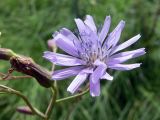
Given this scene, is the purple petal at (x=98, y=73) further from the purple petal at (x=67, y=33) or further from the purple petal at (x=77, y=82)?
the purple petal at (x=67, y=33)

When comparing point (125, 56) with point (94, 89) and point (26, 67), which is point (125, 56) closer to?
point (94, 89)

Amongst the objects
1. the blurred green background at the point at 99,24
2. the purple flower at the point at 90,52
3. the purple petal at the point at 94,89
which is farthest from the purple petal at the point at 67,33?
the blurred green background at the point at 99,24

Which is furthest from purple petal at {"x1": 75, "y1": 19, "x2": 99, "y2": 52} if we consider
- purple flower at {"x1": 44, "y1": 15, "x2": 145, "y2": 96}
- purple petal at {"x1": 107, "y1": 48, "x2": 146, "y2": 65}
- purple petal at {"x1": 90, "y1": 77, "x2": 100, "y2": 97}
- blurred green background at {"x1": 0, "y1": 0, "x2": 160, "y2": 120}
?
blurred green background at {"x1": 0, "y1": 0, "x2": 160, "y2": 120}

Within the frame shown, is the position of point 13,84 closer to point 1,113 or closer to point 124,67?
point 1,113

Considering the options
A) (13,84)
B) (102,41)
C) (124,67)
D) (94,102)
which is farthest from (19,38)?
(124,67)

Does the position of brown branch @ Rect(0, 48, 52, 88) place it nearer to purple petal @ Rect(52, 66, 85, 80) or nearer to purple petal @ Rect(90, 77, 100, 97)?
purple petal @ Rect(52, 66, 85, 80)

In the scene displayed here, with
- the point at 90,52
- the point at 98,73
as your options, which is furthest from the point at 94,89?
the point at 90,52
